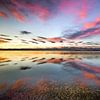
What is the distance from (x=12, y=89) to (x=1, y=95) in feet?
3.62

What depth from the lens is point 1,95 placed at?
7.50 metres

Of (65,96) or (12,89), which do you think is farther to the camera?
(12,89)

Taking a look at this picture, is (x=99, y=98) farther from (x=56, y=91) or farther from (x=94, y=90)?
(x=56, y=91)

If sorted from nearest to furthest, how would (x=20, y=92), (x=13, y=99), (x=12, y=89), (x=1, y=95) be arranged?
(x=13, y=99), (x=1, y=95), (x=20, y=92), (x=12, y=89)

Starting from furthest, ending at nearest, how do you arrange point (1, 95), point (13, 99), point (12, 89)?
point (12, 89) → point (1, 95) → point (13, 99)

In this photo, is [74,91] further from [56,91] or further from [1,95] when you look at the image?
[1,95]

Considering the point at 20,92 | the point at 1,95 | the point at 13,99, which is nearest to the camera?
the point at 13,99

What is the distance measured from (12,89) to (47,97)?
1899mm

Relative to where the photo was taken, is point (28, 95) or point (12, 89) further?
point (12, 89)

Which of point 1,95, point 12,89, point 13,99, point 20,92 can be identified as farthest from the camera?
point 12,89

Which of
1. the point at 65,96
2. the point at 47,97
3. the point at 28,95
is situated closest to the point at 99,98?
the point at 65,96

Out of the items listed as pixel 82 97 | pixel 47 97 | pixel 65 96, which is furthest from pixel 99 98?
pixel 47 97

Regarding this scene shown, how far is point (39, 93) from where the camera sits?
311 inches

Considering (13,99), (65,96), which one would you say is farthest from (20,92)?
(65,96)
